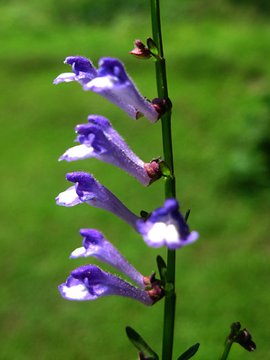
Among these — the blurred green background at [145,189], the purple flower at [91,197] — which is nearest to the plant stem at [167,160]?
the purple flower at [91,197]

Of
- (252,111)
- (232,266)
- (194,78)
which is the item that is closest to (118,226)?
(232,266)

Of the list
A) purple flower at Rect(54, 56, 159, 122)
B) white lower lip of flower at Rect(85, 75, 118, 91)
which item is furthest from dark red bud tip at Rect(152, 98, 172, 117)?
white lower lip of flower at Rect(85, 75, 118, 91)

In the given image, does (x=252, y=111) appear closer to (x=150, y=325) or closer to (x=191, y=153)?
(x=191, y=153)

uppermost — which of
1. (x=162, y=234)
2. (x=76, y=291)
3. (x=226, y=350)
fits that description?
(x=162, y=234)

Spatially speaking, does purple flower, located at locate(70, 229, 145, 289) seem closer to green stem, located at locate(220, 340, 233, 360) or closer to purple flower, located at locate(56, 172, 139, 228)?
purple flower, located at locate(56, 172, 139, 228)

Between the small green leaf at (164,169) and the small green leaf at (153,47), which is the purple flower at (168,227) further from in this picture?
the small green leaf at (153,47)

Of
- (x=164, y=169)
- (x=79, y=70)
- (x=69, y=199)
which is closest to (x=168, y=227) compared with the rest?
(x=164, y=169)

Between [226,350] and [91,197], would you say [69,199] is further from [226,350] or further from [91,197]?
[226,350]
